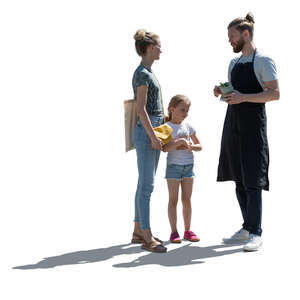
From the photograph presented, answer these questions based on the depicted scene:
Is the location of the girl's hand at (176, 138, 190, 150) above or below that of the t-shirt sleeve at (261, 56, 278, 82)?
below

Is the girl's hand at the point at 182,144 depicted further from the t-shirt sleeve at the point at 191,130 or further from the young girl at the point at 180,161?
the t-shirt sleeve at the point at 191,130

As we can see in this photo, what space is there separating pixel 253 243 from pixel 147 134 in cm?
164

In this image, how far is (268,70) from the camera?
19.3 feet

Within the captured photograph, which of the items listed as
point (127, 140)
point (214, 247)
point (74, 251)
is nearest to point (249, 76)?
point (127, 140)

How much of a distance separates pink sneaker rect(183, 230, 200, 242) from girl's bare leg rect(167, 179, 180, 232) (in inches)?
6.1

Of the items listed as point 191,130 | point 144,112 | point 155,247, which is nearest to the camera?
point 144,112

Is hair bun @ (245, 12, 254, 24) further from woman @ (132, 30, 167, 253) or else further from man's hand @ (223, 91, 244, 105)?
woman @ (132, 30, 167, 253)

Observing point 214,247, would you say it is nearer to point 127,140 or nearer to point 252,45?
point 127,140

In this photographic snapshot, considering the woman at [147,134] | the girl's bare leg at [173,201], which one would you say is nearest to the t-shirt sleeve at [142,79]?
the woman at [147,134]

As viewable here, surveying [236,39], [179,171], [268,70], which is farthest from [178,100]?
[268,70]

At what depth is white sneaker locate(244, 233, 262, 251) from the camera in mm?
5871

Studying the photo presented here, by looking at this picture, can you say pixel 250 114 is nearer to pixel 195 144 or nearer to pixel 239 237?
pixel 195 144

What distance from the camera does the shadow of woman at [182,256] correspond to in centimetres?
549

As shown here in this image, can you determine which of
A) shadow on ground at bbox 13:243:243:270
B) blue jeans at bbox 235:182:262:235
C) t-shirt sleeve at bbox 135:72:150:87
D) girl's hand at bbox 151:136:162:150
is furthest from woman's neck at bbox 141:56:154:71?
shadow on ground at bbox 13:243:243:270
